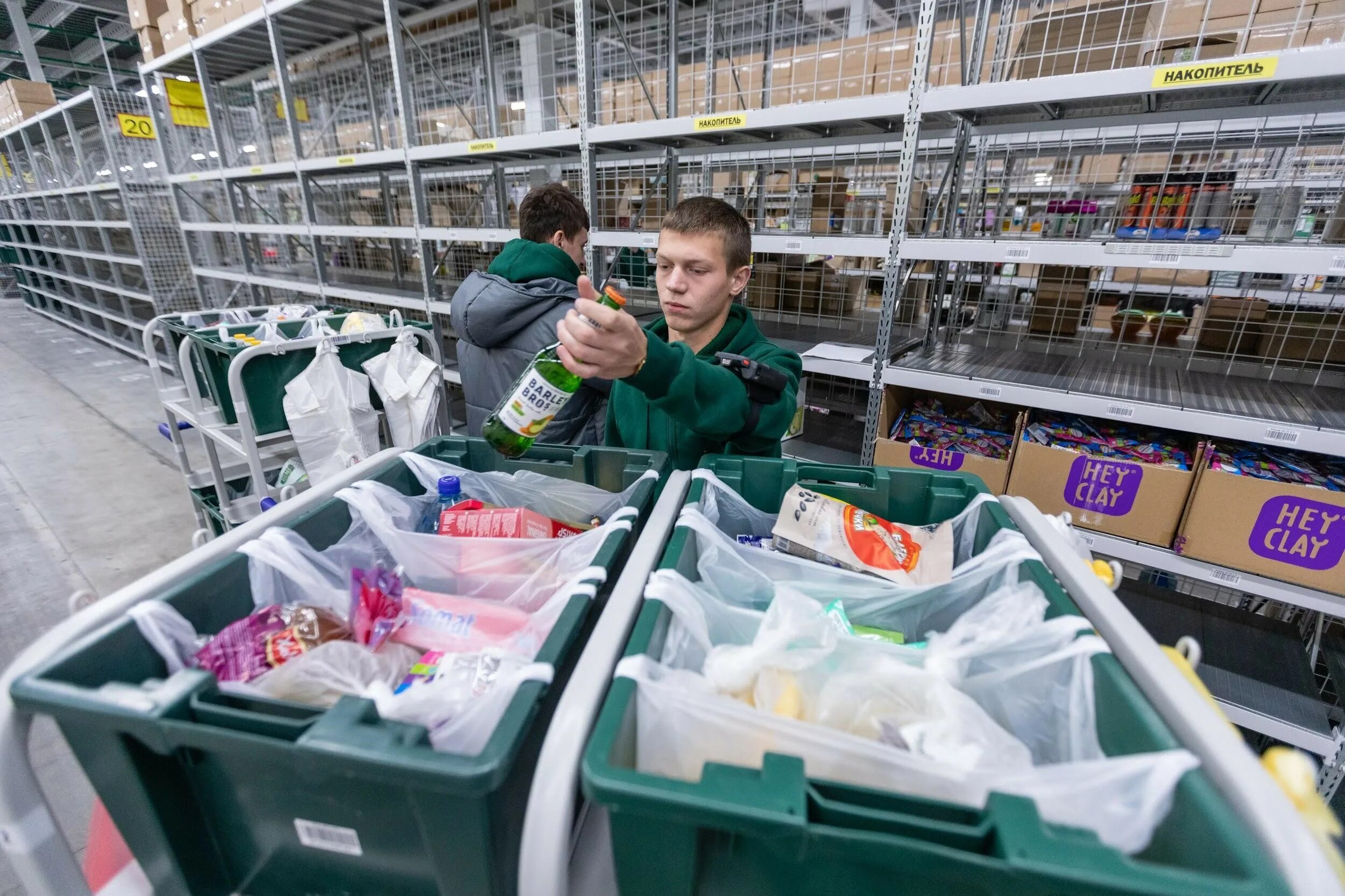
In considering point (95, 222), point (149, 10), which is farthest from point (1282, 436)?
point (95, 222)

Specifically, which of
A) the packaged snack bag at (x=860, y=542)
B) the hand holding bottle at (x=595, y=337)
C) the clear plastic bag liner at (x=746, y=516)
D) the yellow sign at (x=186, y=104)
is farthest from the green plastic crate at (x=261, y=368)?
the yellow sign at (x=186, y=104)

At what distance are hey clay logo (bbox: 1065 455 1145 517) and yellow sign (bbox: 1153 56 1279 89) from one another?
90 cm

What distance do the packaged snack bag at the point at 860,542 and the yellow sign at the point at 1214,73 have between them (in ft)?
4.24

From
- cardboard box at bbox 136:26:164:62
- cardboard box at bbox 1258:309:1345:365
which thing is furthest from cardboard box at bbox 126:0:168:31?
cardboard box at bbox 1258:309:1345:365

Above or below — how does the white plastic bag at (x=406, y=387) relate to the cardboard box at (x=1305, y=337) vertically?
below

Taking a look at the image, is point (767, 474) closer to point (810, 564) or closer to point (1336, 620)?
point (810, 564)

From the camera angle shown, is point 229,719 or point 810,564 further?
point 810,564

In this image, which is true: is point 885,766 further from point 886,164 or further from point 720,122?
point 886,164

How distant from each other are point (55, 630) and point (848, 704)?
0.77 metres

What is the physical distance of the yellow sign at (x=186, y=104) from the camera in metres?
4.54

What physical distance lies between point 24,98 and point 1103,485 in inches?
464

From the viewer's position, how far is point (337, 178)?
4895mm

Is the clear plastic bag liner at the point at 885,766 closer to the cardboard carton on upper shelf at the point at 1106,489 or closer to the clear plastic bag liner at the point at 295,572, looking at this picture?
the clear plastic bag liner at the point at 295,572

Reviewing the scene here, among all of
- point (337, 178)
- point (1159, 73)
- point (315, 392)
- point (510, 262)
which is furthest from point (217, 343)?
point (337, 178)
